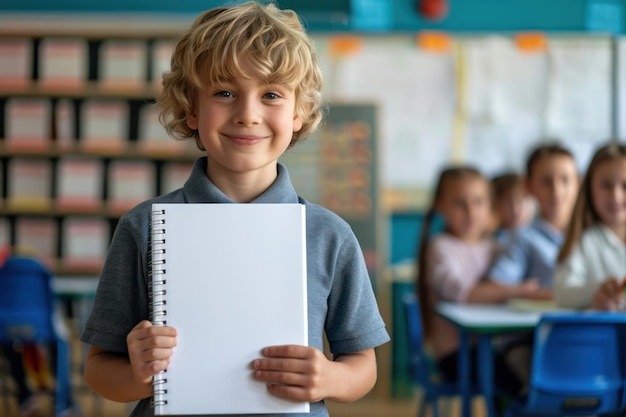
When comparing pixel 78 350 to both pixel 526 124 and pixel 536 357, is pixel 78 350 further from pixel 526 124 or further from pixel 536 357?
pixel 536 357

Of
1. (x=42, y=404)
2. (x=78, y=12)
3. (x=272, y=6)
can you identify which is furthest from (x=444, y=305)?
(x=78, y=12)

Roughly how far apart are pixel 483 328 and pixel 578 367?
0.30 m

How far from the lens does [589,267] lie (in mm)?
2664

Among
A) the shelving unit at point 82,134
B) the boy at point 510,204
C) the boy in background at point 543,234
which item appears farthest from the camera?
the shelving unit at point 82,134

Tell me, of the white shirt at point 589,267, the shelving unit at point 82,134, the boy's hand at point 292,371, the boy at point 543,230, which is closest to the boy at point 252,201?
the boy's hand at point 292,371

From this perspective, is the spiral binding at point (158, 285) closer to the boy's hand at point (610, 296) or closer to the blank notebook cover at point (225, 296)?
the blank notebook cover at point (225, 296)

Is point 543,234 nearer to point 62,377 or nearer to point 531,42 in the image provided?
point 62,377

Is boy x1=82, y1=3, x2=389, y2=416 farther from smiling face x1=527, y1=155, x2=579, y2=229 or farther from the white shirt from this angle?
smiling face x1=527, y1=155, x2=579, y2=229

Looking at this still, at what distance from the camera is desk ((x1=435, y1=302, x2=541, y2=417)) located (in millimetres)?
2500

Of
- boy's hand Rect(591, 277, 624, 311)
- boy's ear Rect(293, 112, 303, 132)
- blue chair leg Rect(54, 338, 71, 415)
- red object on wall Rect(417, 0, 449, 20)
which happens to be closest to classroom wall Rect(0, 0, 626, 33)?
red object on wall Rect(417, 0, 449, 20)

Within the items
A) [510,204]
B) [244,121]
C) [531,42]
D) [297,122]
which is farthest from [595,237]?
[531,42]

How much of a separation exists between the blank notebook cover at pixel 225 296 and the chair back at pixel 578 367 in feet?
5.17

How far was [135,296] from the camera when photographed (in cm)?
104

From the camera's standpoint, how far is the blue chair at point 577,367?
96.0 inches
